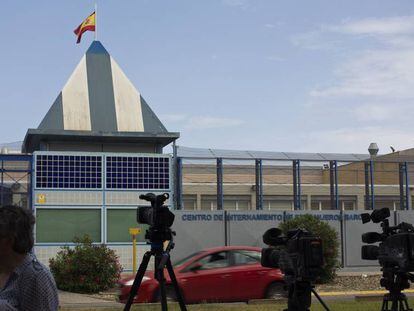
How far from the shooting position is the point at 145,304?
15.5 meters

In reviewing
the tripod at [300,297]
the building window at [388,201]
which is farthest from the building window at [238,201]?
the tripod at [300,297]

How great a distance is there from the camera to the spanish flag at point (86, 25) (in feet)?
110

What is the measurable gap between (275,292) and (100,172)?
11.7 metres

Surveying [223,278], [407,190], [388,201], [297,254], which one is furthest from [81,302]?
[388,201]

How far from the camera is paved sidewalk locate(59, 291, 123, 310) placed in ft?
54.8

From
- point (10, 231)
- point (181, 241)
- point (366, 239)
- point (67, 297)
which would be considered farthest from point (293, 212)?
point (10, 231)

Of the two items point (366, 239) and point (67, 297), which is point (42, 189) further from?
point (366, 239)

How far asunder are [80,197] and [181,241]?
425cm

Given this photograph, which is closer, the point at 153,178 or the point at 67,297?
the point at 67,297

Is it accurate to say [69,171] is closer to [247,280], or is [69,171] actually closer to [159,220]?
[247,280]

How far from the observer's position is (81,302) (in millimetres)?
18453

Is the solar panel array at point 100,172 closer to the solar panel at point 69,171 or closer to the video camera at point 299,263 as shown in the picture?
the solar panel at point 69,171

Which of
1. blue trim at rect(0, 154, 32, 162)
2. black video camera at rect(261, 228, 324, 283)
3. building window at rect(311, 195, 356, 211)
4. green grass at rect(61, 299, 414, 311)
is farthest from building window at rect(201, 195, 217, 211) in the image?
black video camera at rect(261, 228, 324, 283)

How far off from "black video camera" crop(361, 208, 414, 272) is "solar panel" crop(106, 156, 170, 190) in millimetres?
19451
